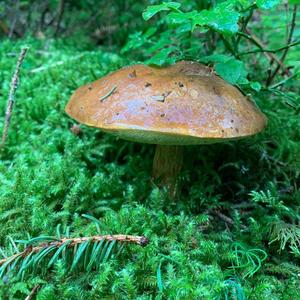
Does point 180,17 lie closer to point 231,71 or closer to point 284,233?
point 231,71

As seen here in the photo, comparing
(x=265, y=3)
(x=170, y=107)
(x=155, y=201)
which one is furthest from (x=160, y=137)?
(x=265, y=3)

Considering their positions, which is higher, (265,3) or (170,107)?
(265,3)

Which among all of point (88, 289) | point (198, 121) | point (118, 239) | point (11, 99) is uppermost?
point (198, 121)

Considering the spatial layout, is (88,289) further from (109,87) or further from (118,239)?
(109,87)

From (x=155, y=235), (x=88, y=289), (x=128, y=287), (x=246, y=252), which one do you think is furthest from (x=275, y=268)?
(x=88, y=289)

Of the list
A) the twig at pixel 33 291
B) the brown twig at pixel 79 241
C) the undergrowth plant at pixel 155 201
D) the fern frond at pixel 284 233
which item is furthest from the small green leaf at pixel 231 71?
the twig at pixel 33 291

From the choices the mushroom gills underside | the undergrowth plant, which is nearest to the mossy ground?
the undergrowth plant
